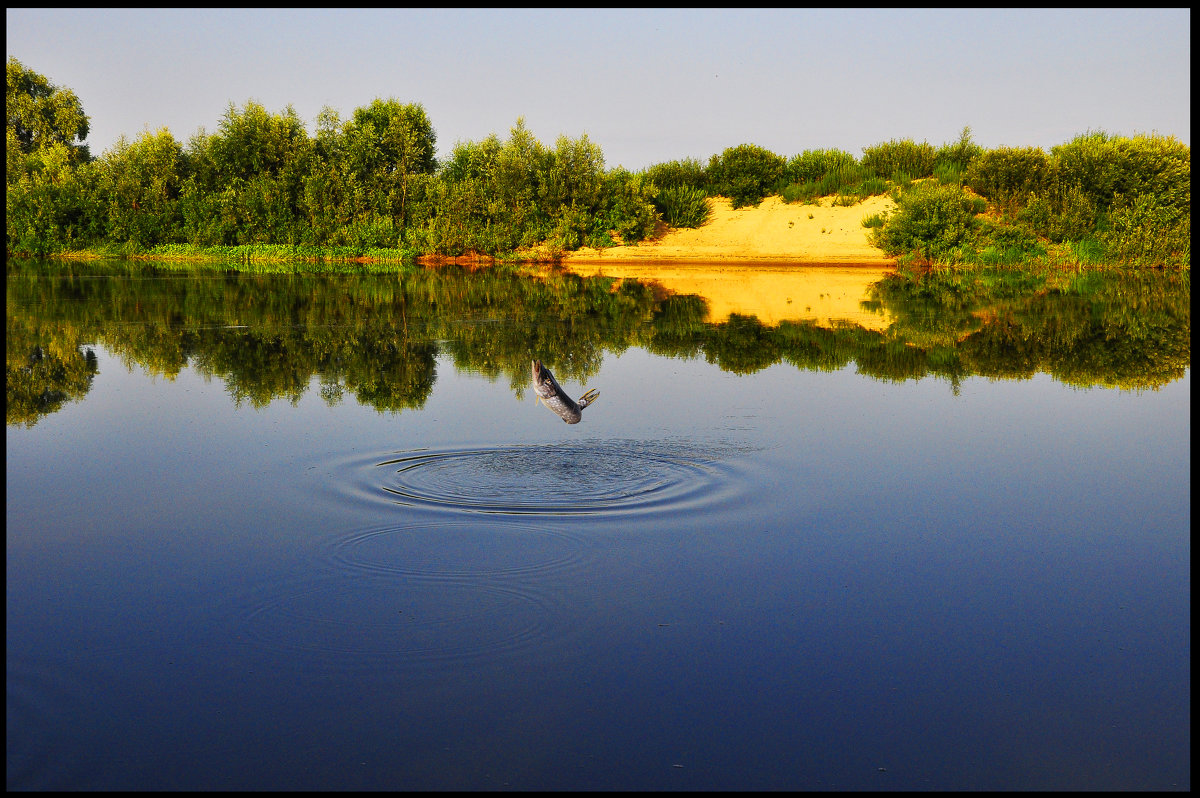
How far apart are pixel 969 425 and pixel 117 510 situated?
841 centimetres

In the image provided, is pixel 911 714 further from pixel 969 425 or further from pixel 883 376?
pixel 883 376

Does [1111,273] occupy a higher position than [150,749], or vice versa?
[1111,273]

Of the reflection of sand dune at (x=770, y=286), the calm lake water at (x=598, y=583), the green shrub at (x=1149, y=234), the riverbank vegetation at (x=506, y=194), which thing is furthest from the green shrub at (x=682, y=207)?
the calm lake water at (x=598, y=583)

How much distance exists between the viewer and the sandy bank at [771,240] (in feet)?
145

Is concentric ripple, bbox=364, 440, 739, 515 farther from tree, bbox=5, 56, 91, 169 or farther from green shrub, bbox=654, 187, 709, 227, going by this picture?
tree, bbox=5, 56, 91, 169

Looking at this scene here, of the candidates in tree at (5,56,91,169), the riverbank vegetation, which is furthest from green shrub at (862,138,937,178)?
tree at (5,56,91,169)

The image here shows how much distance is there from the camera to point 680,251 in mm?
47156

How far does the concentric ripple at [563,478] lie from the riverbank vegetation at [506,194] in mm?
34300

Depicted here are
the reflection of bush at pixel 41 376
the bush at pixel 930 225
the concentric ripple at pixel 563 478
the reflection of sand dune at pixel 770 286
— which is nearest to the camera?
the concentric ripple at pixel 563 478

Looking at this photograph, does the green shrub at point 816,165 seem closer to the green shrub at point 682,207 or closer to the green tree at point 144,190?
the green shrub at point 682,207

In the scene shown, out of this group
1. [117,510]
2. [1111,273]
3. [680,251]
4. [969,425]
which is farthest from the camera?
[680,251]

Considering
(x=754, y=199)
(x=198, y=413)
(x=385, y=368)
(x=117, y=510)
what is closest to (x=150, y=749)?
(x=117, y=510)

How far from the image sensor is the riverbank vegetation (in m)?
41.7

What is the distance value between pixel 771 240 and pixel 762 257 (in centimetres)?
223
